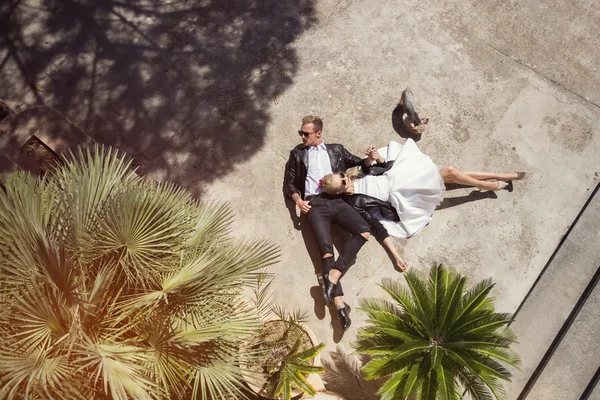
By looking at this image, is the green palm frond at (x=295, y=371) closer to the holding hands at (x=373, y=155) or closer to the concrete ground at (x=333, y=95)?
the concrete ground at (x=333, y=95)

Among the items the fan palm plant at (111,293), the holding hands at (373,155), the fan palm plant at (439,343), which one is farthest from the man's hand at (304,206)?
the fan palm plant at (111,293)

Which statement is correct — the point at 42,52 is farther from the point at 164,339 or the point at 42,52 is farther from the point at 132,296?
the point at 164,339

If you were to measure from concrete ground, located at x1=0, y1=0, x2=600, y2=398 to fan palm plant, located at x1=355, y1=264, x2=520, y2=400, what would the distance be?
3.54 ft

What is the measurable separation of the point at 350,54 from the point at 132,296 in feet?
14.4

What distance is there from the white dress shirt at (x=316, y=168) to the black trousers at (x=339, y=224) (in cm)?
17

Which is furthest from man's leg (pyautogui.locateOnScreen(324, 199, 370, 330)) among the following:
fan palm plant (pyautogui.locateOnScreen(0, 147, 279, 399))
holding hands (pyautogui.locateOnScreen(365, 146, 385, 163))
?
fan palm plant (pyautogui.locateOnScreen(0, 147, 279, 399))

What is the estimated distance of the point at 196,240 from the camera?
398 centimetres

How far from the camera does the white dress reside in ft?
18.6

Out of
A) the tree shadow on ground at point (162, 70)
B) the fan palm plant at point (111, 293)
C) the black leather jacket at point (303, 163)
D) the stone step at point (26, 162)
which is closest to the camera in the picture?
the fan palm plant at point (111, 293)

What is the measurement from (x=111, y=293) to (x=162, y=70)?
3.79 metres

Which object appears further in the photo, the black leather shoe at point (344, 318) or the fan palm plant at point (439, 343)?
the black leather shoe at point (344, 318)

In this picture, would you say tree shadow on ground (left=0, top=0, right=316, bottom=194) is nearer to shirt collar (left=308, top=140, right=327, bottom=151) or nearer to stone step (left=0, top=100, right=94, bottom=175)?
stone step (left=0, top=100, right=94, bottom=175)

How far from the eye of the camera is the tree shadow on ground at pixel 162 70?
6.29 metres

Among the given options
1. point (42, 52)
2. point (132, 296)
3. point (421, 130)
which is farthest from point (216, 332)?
point (42, 52)
